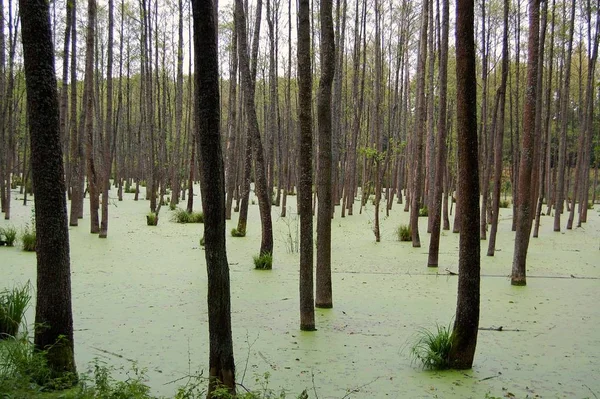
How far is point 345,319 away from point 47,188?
112 inches

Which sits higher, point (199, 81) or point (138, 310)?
point (199, 81)

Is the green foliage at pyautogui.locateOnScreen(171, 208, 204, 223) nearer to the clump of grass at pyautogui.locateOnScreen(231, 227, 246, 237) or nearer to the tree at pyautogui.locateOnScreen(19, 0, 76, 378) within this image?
the clump of grass at pyautogui.locateOnScreen(231, 227, 246, 237)

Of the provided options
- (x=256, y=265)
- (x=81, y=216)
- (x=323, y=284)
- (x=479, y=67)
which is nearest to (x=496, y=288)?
(x=323, y=284)

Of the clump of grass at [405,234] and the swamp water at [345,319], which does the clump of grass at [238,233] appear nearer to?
the swamp water at [345,319]

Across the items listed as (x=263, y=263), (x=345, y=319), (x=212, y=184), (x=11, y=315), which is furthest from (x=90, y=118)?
(x=212, y=184)

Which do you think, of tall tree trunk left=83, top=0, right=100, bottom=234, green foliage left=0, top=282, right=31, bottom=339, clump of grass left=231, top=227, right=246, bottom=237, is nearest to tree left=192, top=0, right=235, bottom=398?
green foliage left=0, top=282, right=31, bottom=339

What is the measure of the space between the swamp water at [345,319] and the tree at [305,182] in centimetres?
25

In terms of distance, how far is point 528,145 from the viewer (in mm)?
6523

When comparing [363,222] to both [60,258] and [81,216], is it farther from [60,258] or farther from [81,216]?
[60,258]

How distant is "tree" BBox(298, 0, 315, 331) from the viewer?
14.8 feet

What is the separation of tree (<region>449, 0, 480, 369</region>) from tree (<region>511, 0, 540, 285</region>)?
3.07 metres

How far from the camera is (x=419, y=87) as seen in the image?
Result: 31.2 ft

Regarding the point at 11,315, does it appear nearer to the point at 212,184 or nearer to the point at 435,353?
the point at 212,184

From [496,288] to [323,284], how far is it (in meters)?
2.46
